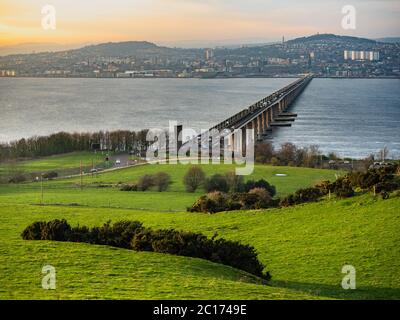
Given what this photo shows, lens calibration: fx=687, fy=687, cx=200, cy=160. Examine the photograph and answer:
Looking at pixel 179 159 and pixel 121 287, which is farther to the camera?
pixel 179 159

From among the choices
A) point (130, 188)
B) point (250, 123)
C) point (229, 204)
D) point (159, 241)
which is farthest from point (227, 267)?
point (250, 123)

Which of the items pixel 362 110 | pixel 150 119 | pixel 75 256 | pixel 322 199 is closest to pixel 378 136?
pixel 150 119

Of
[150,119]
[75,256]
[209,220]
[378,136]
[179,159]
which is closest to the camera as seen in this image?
[75,256]

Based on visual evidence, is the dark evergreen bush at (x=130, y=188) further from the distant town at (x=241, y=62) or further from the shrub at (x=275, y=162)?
the distant town at (x=241, y=62)

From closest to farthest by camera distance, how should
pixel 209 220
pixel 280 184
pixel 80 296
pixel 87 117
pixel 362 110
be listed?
pixel 80 296 → pixel 209 220 → pixel 280 184 → pixel 87 117 → pixel 362 110

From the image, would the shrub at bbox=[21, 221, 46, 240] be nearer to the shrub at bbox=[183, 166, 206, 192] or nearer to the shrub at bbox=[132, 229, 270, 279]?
the shrub at bbox=[132, 229, 270, 279]

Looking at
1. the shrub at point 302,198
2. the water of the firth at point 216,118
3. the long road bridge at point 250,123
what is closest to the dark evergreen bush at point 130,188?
the shrub at point 302,198
